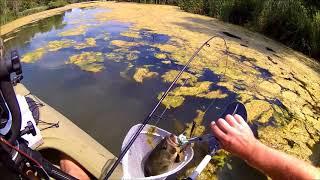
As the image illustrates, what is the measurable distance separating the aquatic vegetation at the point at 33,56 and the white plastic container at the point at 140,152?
3616 mm

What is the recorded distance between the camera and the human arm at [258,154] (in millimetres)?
1412

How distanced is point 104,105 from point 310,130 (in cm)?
230

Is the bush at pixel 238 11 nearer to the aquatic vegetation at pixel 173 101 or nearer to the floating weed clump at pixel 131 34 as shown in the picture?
the floating weed clump at pixel 131 34

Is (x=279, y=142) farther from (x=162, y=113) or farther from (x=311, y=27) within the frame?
(x=311, y=27)

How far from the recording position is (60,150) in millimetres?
3312

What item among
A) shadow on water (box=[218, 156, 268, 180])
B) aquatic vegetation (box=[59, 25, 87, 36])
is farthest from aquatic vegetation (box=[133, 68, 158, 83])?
aquatic vegetation (box=[59, 25, 87, 36])

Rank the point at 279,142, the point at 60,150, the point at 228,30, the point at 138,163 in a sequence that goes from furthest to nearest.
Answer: the point at 228,30, the point at 279,142, the point at 60,150, the point at 138,163

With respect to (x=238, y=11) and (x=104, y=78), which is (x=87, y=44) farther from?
(x=238, y=11)

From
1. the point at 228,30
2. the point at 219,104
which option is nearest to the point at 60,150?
the point at 219,104

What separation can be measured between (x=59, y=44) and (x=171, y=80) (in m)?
2.29

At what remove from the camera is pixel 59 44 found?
21.1ft

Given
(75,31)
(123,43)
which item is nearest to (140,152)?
(123,43)

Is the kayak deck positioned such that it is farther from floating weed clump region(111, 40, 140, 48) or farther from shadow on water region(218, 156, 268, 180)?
floating weed clump region(111, 40, 140, 48)

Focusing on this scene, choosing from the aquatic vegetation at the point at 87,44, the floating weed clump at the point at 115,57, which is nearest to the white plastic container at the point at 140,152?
the floating weed clump at the point at 115,57
